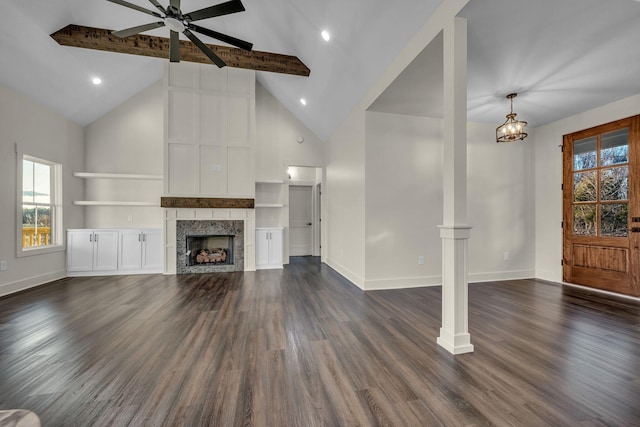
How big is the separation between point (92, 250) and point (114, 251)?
14.2 inches

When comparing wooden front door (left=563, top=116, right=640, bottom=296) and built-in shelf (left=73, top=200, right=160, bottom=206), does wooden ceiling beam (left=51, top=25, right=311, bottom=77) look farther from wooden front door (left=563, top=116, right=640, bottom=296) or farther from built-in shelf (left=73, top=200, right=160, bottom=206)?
wooden front door (left=563, top=116, right=640, bottom=296)

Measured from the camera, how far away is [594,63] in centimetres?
274

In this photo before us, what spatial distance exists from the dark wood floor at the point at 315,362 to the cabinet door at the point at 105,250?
1.44 meters

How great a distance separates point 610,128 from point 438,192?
248 cm

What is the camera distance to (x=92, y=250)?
4895 mm

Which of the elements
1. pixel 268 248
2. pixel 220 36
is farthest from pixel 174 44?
pixel 268 248

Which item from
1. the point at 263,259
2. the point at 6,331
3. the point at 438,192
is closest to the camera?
the point at 6,331

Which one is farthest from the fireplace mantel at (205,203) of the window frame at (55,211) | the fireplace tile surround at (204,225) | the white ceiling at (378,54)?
the white ceiling at (378,54)

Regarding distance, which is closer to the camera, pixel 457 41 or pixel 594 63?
pixel 457 41

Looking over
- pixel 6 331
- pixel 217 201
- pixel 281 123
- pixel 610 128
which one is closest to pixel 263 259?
pixel 217 201

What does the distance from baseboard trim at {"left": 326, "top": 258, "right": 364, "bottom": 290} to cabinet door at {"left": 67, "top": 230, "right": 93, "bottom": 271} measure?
4.59m

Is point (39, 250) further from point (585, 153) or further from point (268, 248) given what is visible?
point (585, 153)

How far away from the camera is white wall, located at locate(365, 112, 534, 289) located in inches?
154

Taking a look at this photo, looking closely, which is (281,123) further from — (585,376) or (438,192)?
(585,376)
